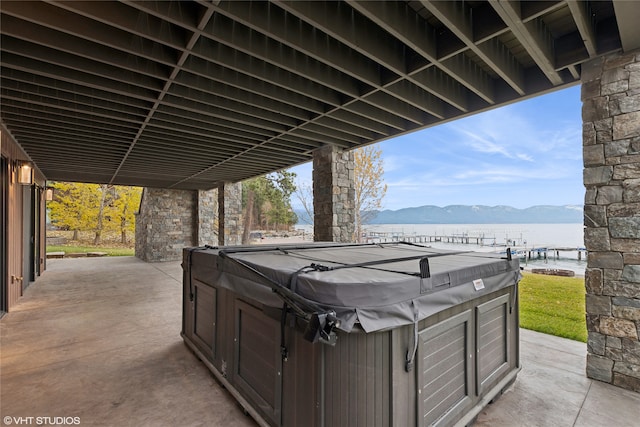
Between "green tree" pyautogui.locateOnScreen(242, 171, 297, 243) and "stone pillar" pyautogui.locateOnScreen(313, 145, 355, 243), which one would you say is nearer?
"stone pillar" pyautogui.locateOnScreen(313, 145, 355, 243)

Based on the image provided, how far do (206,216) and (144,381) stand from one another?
9.64m

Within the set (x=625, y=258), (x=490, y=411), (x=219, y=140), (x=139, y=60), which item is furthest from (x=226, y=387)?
(x=219, y=140)

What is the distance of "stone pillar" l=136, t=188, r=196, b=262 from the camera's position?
10680 millimetres

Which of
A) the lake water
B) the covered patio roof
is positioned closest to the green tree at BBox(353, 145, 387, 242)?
the lake water

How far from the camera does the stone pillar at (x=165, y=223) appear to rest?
10.7 meters

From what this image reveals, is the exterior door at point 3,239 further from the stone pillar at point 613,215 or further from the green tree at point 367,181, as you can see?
the green tree at point 367,181

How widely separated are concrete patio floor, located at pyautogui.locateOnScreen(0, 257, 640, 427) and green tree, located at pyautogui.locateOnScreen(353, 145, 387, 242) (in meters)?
9.61

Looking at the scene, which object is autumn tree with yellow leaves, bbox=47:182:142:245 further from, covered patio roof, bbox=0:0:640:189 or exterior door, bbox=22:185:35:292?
covered patio roof, bbox=0:0:640:189

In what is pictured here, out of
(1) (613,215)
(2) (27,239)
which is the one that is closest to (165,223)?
(2) (27,239)

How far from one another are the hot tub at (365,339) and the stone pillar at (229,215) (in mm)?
7222

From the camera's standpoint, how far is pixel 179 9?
2113 mm

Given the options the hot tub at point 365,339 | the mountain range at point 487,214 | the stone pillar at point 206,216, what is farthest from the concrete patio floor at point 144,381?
the mountain range at point 487,214

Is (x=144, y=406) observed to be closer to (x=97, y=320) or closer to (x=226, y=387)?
(x=226, y=387)

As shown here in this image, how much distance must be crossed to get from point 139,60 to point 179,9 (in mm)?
1060
